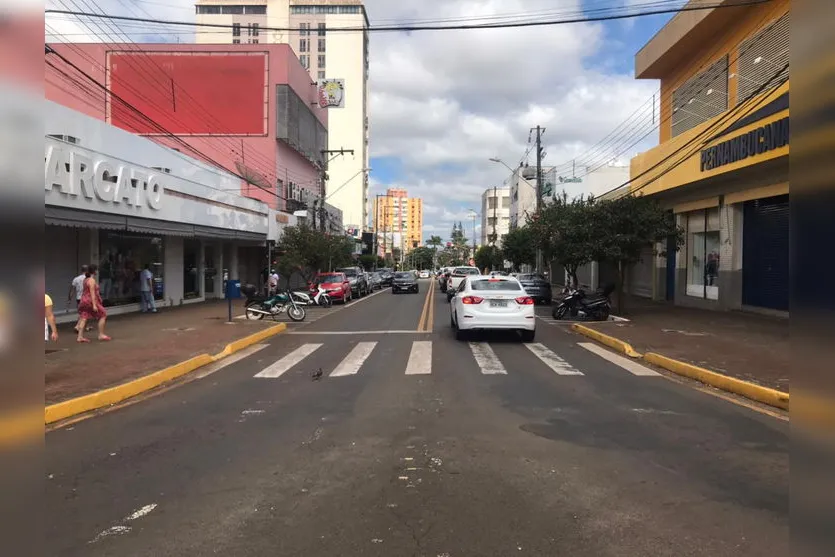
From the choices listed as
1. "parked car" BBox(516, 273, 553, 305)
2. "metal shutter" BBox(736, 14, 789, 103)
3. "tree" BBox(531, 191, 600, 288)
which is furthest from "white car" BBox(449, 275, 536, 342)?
"parked car" BBox(516, 273, 553, 305)

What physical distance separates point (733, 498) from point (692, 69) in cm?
2458

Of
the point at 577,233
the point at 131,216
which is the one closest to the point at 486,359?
the point at 577,233

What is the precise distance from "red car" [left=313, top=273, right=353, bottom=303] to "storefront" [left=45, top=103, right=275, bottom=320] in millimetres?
4113

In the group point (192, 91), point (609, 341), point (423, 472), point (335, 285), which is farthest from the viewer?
point (192, 91)

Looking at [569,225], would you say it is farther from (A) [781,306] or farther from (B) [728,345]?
(B) [728,345]

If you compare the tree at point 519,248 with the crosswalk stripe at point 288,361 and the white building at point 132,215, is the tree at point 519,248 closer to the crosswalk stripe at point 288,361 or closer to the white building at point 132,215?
the white building at point 132,215

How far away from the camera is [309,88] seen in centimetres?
4938

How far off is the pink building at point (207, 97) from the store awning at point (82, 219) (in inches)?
936

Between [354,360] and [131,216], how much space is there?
10.1 metres

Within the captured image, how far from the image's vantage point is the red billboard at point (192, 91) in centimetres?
4081

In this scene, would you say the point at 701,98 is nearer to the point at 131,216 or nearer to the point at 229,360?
the point at 229,360

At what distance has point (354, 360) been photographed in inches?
446

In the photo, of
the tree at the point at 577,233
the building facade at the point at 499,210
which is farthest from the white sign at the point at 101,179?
the building facade at the point at 499,210

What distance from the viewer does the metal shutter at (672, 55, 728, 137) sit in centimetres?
2172
